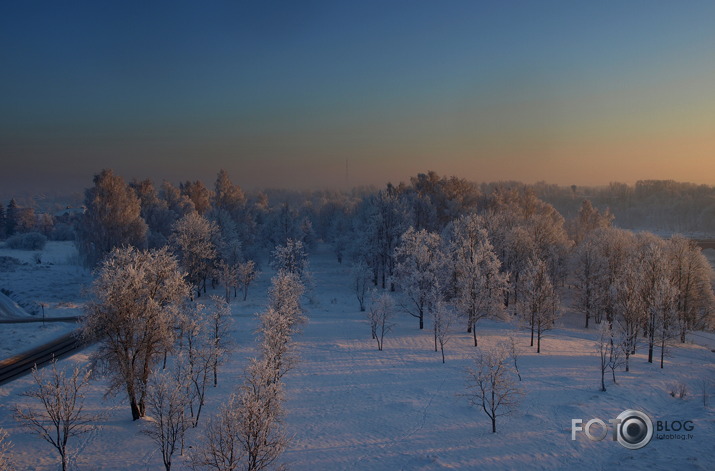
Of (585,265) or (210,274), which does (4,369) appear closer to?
(210,274)

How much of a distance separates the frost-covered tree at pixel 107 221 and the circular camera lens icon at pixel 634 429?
2189 inches

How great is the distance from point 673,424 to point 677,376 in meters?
10.0

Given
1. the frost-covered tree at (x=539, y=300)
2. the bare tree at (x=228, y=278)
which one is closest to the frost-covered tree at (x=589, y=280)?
the frost-covered tree at (x=539, y=300)

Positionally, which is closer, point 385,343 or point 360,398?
point 360,398

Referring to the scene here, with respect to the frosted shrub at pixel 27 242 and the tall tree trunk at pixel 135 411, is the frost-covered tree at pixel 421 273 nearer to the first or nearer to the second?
the tall tree trunk at pixel 135 411

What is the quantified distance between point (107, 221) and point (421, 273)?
140 feet

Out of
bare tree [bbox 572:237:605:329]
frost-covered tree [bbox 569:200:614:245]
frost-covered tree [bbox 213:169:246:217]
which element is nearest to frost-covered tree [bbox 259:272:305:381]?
bare tree [bbox 572:237:605:329]

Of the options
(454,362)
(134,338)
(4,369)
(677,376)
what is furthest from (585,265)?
(4,369)

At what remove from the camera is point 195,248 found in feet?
167

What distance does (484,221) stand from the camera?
170 ft

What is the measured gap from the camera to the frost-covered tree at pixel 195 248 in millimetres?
50969

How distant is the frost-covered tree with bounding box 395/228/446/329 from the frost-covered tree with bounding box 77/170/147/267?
36963 mm

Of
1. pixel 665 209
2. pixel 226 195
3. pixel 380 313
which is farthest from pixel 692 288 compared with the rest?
pixel 665 209

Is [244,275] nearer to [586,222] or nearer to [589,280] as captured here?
[589,280]
